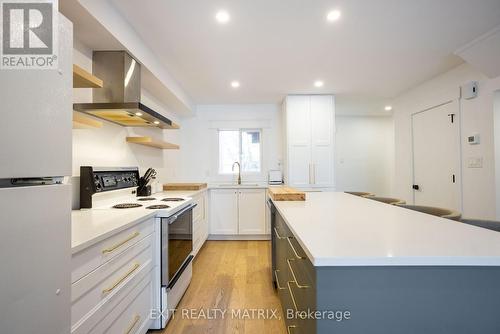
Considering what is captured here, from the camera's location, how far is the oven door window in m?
1.76

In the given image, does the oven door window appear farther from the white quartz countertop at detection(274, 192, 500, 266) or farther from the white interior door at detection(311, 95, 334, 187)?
the white interior door at detection(311, 95, 334, 187)

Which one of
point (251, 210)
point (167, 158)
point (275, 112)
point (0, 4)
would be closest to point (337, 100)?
point (275, 112)

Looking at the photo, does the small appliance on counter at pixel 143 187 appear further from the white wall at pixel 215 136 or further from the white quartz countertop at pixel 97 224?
the white wall at pixel 215 136

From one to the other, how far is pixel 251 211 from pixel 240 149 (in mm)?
1262

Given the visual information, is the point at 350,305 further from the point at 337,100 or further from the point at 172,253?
the point at 337,100

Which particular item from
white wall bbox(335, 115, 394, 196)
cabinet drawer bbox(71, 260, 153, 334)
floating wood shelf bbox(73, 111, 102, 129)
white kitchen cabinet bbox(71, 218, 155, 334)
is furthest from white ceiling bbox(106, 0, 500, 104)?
white wall bbox(335, 115, 394, 196)

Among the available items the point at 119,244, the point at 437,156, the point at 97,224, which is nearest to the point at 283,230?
the point at 119,244

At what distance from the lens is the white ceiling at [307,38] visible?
1.70m

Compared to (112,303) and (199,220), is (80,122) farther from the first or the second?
(199,220)

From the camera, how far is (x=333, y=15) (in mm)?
1778

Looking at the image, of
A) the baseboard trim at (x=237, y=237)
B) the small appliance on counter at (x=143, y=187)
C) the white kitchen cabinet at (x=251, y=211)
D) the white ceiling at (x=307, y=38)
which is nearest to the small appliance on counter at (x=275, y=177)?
the white kitchen cabinet at (x=251, y=211)

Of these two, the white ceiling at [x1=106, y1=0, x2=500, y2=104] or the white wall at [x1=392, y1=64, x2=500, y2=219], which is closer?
the white ceiling at [x1=106, y1=0, x2=500, y2=104]

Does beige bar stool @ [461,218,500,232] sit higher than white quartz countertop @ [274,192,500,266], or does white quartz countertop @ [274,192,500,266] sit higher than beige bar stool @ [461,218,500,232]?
white quartz countertop @ [274,192,500,266]

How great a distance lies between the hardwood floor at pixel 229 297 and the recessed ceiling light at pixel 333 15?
2.52 metres
